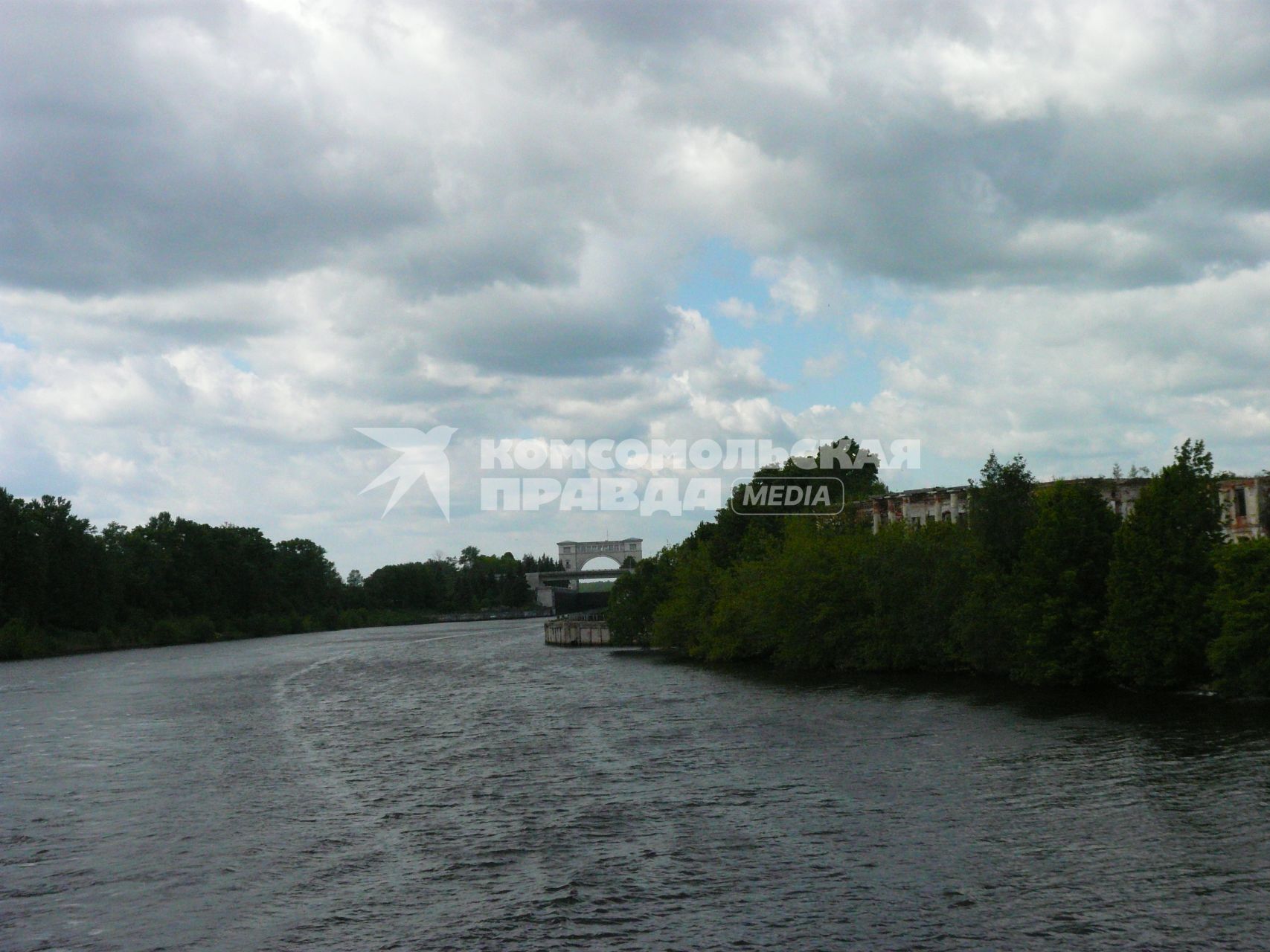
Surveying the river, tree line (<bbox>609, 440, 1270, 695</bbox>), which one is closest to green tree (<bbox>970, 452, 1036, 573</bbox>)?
tree line (<bbox>609, 440, 1270, 695</bbox>)

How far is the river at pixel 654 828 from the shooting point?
18.8m

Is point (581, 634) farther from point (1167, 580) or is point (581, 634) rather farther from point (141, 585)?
point (1167, 580)

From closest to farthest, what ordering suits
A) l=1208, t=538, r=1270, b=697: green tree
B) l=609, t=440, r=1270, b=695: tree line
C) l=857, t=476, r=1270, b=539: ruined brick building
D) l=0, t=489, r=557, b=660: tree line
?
l=1208, t=538, r=1270, b=697: green tree → l=609, t=440, r=1270, b=695: tree line → l=857, t=476, r=1270, b=539: ruined brick building → l=0, t=489, r=557, b=660: tree line

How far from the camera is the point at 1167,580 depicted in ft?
152

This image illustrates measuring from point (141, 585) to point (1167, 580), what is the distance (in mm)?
116273

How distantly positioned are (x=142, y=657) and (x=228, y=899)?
87741 millimetres

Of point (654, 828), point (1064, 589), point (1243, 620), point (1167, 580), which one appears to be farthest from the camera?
point (1064, 589)

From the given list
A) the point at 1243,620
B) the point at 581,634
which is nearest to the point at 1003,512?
the point at 1243,620

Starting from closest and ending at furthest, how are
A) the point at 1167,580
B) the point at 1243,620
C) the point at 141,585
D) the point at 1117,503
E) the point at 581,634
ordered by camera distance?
the point at 1243,620, the point at 1167,580, the point at 1117,503, the point at 581,634, the point at 141,585

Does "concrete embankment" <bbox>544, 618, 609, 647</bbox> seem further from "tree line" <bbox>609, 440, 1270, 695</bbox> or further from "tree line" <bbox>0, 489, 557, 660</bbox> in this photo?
"tree line" <bbox>0, 489, 557, 660</bbox>

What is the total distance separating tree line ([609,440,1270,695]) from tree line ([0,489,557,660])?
70330 mm

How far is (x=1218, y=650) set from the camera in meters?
42.3

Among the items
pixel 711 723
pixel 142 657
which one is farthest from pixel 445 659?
pixel 711 723

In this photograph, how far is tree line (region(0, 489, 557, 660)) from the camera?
112125 millimetres
